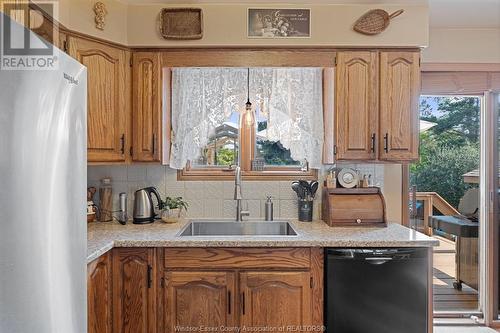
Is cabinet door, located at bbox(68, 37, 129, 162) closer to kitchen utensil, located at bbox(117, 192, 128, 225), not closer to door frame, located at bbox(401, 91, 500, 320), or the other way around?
kitchen utensil, located at bbox(117, 192, 128, 225)

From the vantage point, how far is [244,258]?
2.09m

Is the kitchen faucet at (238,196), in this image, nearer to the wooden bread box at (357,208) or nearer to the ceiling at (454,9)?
the wooden bread box at (357,208)

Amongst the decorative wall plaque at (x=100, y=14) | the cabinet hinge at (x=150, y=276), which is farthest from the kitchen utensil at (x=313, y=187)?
the decorative wall plaque at (x=100, y=14)

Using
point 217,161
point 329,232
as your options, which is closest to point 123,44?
point 217,161

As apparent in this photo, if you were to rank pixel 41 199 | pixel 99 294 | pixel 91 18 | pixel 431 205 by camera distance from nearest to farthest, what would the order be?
pixel 41 199 → pixel 99 294 → pixel 91 18 → pixel 431 205

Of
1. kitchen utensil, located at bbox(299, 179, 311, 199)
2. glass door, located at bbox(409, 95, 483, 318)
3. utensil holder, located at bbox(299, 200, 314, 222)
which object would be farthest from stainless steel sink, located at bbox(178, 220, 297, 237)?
glass door, located at bbox(409, 95, 483, 318)

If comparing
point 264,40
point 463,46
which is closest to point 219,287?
point 264,40

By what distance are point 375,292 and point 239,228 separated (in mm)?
1064

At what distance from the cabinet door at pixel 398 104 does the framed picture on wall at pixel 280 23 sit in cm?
58

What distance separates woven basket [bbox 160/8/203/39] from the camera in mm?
2416

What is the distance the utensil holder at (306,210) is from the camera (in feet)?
8.84

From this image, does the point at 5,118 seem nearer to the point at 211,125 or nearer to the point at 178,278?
the point at 178,278

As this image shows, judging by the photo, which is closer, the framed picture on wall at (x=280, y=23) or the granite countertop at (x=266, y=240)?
the granite countertop at (x=266, y=240)

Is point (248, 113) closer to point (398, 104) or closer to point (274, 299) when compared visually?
point (398, 104)
